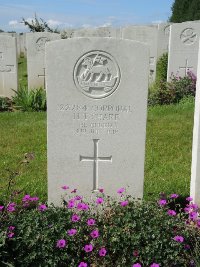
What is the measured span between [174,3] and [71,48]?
33334 mm

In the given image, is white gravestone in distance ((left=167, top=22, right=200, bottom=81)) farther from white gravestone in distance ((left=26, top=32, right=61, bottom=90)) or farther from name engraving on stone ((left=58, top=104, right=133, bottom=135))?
name engraving on stone ((left=58, top=104, right=133, bottom=135))

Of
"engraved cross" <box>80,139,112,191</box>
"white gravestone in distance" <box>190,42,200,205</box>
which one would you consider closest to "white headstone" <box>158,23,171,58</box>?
"white gravestone in distance" <box>190,42,200,205</box>

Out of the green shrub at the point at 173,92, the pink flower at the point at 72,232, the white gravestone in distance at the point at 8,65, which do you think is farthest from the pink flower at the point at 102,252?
the white gravestone in distance at the point at 8,65

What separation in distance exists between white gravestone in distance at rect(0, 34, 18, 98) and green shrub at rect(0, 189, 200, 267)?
24.9ft

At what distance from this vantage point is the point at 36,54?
10484 millimetres

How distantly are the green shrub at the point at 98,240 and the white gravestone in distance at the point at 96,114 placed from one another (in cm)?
59

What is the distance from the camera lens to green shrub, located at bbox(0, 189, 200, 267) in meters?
2.77

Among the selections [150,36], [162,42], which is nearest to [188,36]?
[150,36]

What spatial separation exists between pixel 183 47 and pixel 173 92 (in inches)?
49.3

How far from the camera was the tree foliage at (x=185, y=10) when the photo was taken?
3020 centimetres

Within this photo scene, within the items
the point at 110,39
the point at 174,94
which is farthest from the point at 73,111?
the point at 174,94

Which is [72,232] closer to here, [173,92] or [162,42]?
[173,92]

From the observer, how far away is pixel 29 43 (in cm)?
1042

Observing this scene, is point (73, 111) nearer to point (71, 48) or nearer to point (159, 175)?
point (71, 48)
